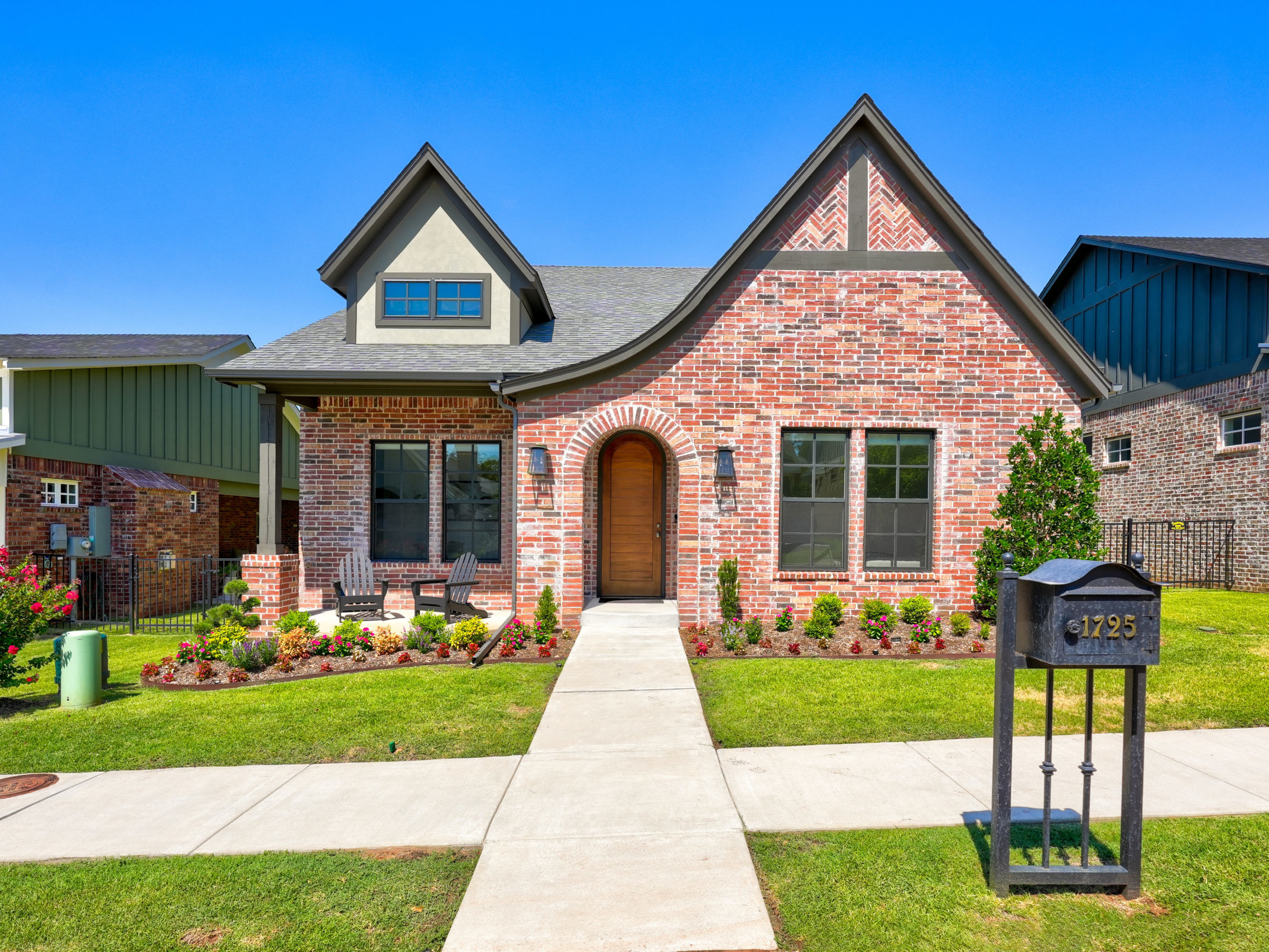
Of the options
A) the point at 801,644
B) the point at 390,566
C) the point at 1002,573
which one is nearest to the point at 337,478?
the point at 390,566

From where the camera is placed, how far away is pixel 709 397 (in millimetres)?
10633

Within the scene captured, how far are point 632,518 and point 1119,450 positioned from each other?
15.3m

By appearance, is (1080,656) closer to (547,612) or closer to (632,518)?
(547,612)

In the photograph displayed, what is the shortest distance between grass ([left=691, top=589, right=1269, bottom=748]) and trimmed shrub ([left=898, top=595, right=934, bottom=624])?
135 centimetres

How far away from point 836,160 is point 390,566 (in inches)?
369

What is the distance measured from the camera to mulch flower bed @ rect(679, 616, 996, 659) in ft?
29.6

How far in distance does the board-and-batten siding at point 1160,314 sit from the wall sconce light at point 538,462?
1429 cm

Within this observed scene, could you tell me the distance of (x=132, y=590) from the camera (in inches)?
484

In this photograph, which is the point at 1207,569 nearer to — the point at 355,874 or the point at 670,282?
the point at 670,282

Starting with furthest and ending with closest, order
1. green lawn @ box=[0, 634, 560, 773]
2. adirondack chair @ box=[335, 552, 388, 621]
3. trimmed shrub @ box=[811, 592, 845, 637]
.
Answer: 1. adirondack chair @ box=[335, 552, 388, 621]
2. trimmed shrub @ box=[811, 592, 845, 637]
3. green lawn @ box=[0, 634, 560, 773]

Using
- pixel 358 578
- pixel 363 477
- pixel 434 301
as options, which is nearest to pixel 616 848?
pixel 358 578

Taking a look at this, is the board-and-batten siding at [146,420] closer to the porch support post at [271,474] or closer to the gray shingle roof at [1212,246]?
the porch support post at [271,474]

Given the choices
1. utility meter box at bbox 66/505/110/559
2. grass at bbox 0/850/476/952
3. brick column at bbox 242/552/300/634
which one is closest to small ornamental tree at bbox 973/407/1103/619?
grass at bbox 0/850/476/952

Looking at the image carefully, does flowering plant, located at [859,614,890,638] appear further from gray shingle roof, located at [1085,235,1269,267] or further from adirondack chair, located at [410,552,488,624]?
gray shingle roof, located at [1085,235,1269,267]
